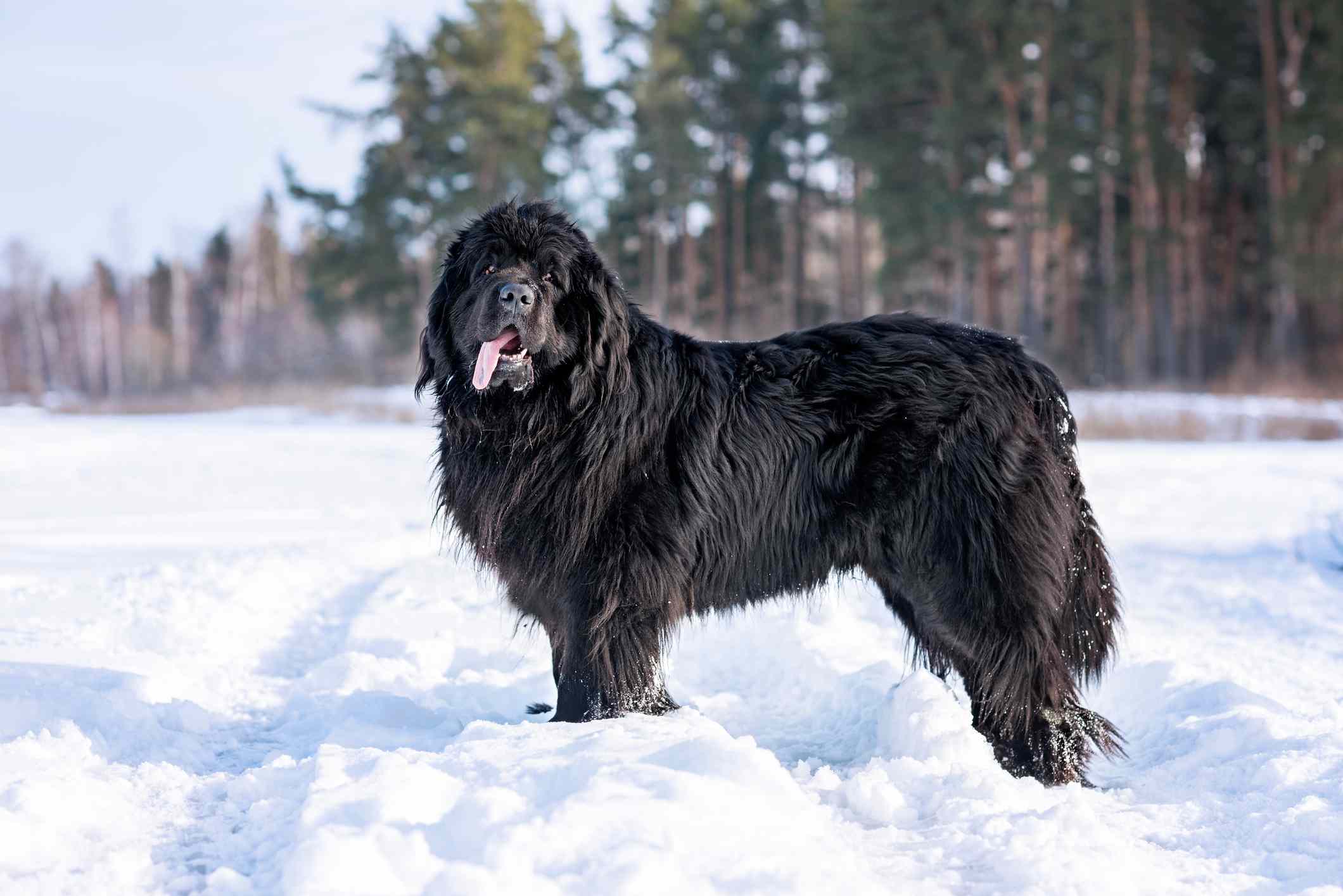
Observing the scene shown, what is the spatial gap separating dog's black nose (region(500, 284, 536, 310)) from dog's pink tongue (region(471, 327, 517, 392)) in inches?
3.7

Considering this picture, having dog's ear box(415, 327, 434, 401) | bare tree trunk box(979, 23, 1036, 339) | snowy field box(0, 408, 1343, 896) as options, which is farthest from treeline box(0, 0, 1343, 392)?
dog's ear box(415, 327, 434, 401)

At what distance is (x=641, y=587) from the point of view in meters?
3.63

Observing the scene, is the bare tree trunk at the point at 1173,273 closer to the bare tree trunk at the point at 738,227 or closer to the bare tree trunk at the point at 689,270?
the bare tree trunk at the point at 738,227

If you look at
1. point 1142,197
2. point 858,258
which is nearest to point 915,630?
point 1142,197

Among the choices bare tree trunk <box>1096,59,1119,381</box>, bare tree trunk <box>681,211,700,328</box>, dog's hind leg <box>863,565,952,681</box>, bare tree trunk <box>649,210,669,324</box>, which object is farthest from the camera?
bare tree trunk <box>681,211,700,328</box>

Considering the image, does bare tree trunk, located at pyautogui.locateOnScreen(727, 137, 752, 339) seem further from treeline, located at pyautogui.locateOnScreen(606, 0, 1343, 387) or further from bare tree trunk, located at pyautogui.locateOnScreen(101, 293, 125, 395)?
bare tree trunk, located at pyautogui.locateOnScreen(101, 293, 125, 395)

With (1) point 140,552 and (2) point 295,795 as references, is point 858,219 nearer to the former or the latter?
(1) point 140,552

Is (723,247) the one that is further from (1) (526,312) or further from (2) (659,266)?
(1) (526,312)

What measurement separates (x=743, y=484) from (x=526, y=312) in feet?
3.36

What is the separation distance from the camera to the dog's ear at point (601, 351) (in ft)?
12.3

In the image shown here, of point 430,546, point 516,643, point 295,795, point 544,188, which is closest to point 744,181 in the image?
point 544,188

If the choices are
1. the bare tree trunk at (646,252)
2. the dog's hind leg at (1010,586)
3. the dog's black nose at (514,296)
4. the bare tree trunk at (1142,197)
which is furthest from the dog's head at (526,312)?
the bare tree trunk at (646,252)

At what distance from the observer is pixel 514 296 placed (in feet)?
11.6

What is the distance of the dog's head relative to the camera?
3586mm
